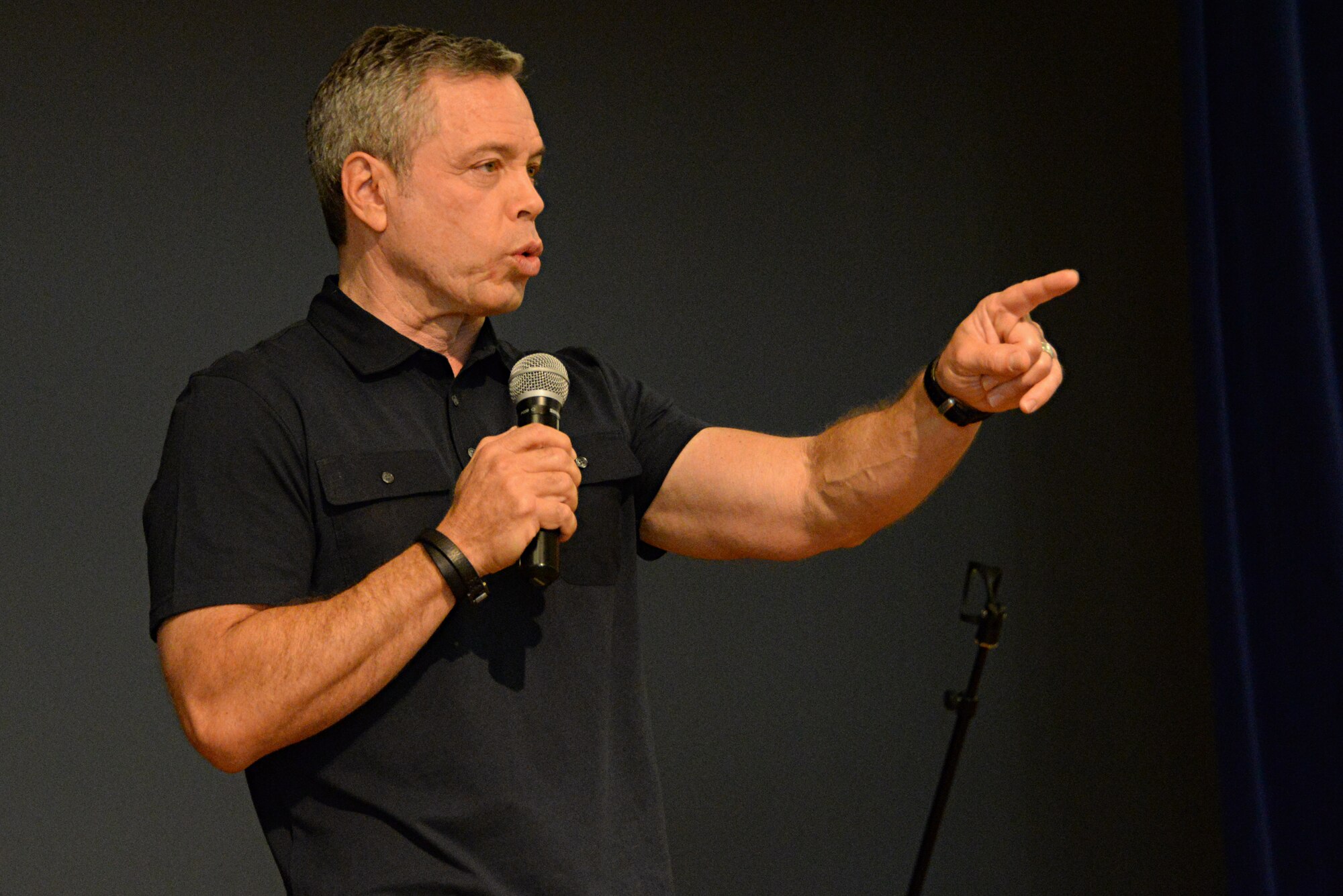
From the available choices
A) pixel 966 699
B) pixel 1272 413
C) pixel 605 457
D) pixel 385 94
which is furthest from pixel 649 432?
pixel 1272 413

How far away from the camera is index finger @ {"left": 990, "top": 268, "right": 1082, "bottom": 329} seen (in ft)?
4.60

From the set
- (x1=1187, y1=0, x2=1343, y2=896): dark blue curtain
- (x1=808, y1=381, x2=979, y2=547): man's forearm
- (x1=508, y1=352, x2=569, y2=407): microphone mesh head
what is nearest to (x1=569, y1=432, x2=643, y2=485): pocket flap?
(x1=508, y1=352, x2=569, y2=407): microphone mesh head

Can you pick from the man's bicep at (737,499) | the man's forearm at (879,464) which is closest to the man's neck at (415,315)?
the man's bicep at (737,499)

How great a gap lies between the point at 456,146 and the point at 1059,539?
2.18m

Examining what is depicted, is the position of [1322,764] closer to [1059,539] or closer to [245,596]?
[1059,539]

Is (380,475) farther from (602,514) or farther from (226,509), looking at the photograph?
(602,514)

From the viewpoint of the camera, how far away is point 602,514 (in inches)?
65.4

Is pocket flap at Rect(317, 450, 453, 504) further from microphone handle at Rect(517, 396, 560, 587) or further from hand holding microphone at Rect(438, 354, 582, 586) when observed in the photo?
microphone handle at Rect(517, 396, 560, 587)

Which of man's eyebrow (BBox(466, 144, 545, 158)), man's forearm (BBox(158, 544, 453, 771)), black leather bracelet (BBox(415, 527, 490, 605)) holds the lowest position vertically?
man's forearm (BBox(158, 544, 453, 771))

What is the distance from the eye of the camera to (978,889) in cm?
328

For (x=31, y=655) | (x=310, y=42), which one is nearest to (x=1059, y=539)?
(x=310, y=42)

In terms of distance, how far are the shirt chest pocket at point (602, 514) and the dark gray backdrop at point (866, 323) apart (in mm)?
1433

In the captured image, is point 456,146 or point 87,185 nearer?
point 456,146

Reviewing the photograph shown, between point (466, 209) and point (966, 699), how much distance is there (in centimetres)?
149
